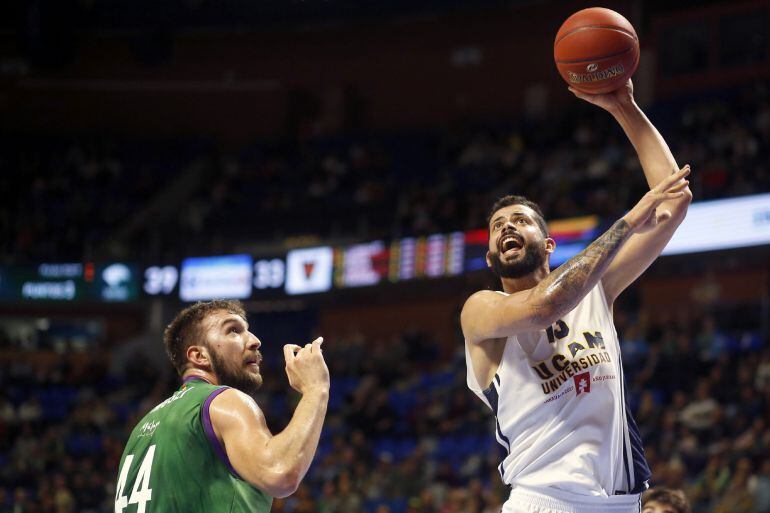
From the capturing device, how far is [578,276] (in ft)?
13.2

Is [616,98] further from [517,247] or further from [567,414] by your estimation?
[567,414]

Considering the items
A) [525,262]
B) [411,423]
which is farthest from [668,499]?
[411,423]

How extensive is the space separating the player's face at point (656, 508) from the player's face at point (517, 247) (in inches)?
56.1

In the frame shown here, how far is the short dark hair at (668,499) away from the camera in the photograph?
492 centimetres

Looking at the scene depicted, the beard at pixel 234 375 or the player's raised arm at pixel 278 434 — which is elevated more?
the beard at pixel 234 375

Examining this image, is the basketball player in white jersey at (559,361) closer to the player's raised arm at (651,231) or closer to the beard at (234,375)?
the player's raised arm at (651,231)

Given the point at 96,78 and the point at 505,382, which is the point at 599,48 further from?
the point at 96,78

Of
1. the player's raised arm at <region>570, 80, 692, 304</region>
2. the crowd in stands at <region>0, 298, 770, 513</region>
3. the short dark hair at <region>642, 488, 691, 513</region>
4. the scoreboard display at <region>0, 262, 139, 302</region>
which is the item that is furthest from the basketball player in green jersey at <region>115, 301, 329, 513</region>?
the scoreboard display at <region>0, 262, 139, 302</region>

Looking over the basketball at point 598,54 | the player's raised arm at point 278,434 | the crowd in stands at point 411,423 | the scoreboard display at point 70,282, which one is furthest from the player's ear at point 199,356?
the scoreboard display at point 70,282

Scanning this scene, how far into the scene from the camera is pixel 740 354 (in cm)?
1495

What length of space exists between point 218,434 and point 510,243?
1.56 meters

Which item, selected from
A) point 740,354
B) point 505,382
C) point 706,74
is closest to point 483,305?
point 505,382

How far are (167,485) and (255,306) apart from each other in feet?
75.4

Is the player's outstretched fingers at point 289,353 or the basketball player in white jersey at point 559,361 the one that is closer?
the player's outstretched fingers at point 289,353
